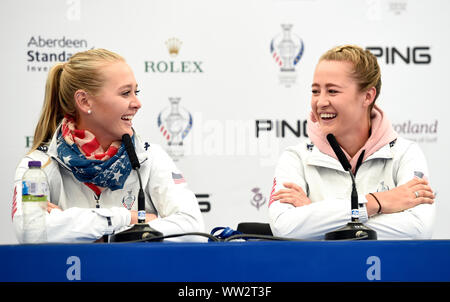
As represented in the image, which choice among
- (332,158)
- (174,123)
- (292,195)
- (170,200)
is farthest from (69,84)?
(174,123)

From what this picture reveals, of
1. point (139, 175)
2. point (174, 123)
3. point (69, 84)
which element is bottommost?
point (139, 175)

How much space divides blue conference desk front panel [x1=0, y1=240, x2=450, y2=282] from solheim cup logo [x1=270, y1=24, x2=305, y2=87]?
258 centimetres

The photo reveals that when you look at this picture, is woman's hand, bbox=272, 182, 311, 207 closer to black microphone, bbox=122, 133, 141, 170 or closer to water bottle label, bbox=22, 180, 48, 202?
black microphone, bbox=122, 133, 141, 170

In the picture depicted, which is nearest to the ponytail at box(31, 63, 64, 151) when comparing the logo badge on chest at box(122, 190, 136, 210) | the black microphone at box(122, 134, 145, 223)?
the logo badge on chest at box(122, 190, 136, 210)

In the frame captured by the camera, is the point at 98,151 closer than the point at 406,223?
No

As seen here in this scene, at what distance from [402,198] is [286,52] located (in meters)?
1.69

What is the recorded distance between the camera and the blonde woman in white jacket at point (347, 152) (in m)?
2.69

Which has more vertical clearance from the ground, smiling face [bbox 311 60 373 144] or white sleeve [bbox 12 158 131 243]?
smiling face [bbox 311 60 373 144]

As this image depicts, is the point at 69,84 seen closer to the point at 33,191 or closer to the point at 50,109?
the point at 50,109

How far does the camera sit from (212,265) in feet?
5.06

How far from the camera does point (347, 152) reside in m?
2.89

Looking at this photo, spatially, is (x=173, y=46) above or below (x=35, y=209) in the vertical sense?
above

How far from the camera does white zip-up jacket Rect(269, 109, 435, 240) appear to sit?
99.3 inches
